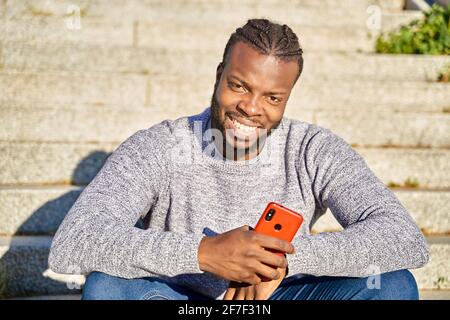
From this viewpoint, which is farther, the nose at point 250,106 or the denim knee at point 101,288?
the nose at point 250,106

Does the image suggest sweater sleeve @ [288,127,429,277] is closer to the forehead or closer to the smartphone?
the smartphone

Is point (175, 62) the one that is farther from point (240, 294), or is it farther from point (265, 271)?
point (265, 271)

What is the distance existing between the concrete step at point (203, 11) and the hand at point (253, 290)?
3.04m

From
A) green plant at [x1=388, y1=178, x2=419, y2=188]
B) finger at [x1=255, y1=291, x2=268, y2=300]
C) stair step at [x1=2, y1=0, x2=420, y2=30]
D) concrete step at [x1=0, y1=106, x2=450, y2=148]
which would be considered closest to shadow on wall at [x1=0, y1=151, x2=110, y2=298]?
concrete step at [x1=0, y1=106, x2=450, y2=148]

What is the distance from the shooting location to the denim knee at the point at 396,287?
82.7 inches

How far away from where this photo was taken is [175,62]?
426 cm

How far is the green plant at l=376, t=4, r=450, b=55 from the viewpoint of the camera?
462 cm

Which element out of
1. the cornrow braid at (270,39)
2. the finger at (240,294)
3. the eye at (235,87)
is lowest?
the finger at (240,294)

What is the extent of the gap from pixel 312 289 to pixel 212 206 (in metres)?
0.50

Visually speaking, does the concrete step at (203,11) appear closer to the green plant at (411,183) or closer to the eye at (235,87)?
the green plant at (411,183)

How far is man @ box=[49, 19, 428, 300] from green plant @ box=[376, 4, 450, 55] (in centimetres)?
243

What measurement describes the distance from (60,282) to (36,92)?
1.38 meters

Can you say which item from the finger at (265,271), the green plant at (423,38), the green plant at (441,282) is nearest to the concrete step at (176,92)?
the green plant at (423,38)

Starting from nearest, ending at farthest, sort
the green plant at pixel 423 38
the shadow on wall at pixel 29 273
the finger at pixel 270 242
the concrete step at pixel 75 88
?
the finger at pixel 270 242 < the shadow on wall at pixel 29 273 < the concrete step at pixel 75 88 < the green plant at pixel 423 38
